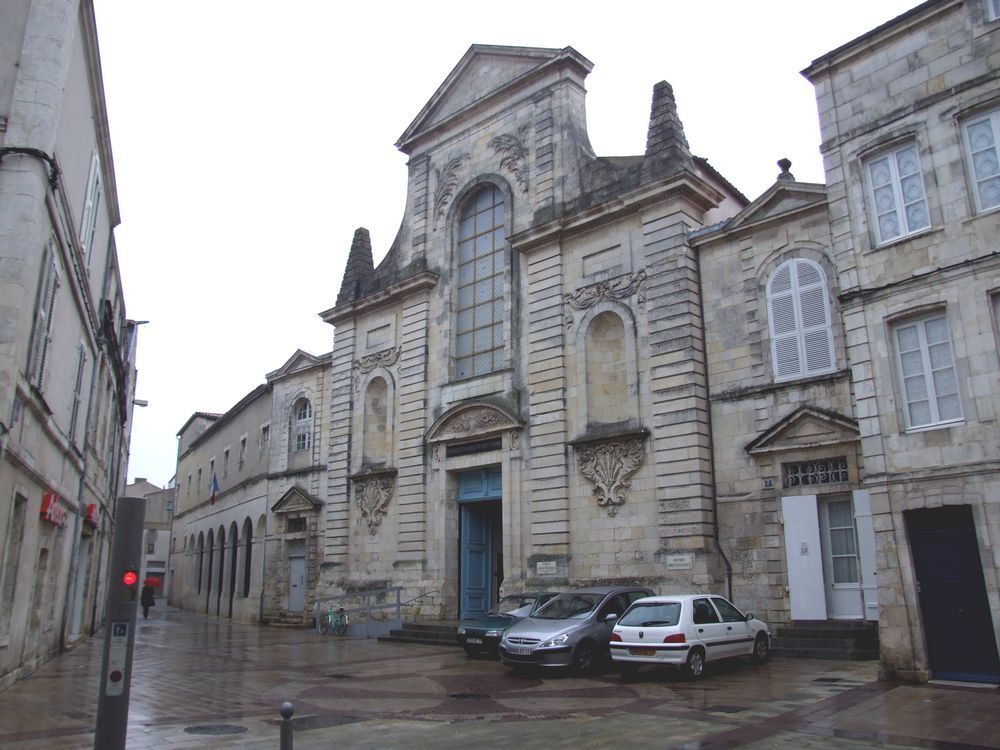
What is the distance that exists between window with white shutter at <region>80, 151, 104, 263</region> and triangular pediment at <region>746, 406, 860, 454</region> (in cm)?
1372

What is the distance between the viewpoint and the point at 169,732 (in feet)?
30.5

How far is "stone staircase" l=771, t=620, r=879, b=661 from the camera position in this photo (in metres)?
14.6

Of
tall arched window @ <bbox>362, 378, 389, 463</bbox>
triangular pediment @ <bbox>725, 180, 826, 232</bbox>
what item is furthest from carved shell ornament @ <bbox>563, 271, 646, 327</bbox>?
tall arched window @ <bbox>362, 378, 389, 463</bbox>

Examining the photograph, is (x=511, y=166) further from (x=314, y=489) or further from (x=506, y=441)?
(x=314, y=489)

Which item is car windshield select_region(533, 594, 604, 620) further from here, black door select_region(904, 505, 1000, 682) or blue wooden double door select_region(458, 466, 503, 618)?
blue wooden double door select_region(458, 466, 503, 618)

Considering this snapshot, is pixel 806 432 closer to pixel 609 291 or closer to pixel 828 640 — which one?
pixel 828 640

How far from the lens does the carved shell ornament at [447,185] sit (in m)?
26.0

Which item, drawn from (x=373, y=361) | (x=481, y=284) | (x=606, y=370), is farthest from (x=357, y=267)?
(x=606, y=370)

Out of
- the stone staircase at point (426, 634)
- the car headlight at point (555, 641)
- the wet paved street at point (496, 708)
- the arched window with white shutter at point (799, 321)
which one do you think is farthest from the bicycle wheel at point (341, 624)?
the arched window with white shutter at point (799, 321)

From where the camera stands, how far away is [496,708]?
35.3ft

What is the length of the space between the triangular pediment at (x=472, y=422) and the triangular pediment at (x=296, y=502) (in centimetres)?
693

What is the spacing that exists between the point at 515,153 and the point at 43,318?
15.1 metres

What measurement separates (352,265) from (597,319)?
449 inches

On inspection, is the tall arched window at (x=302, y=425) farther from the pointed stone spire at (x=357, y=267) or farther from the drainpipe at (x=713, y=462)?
the drainpipe at (x=713, y=462)
